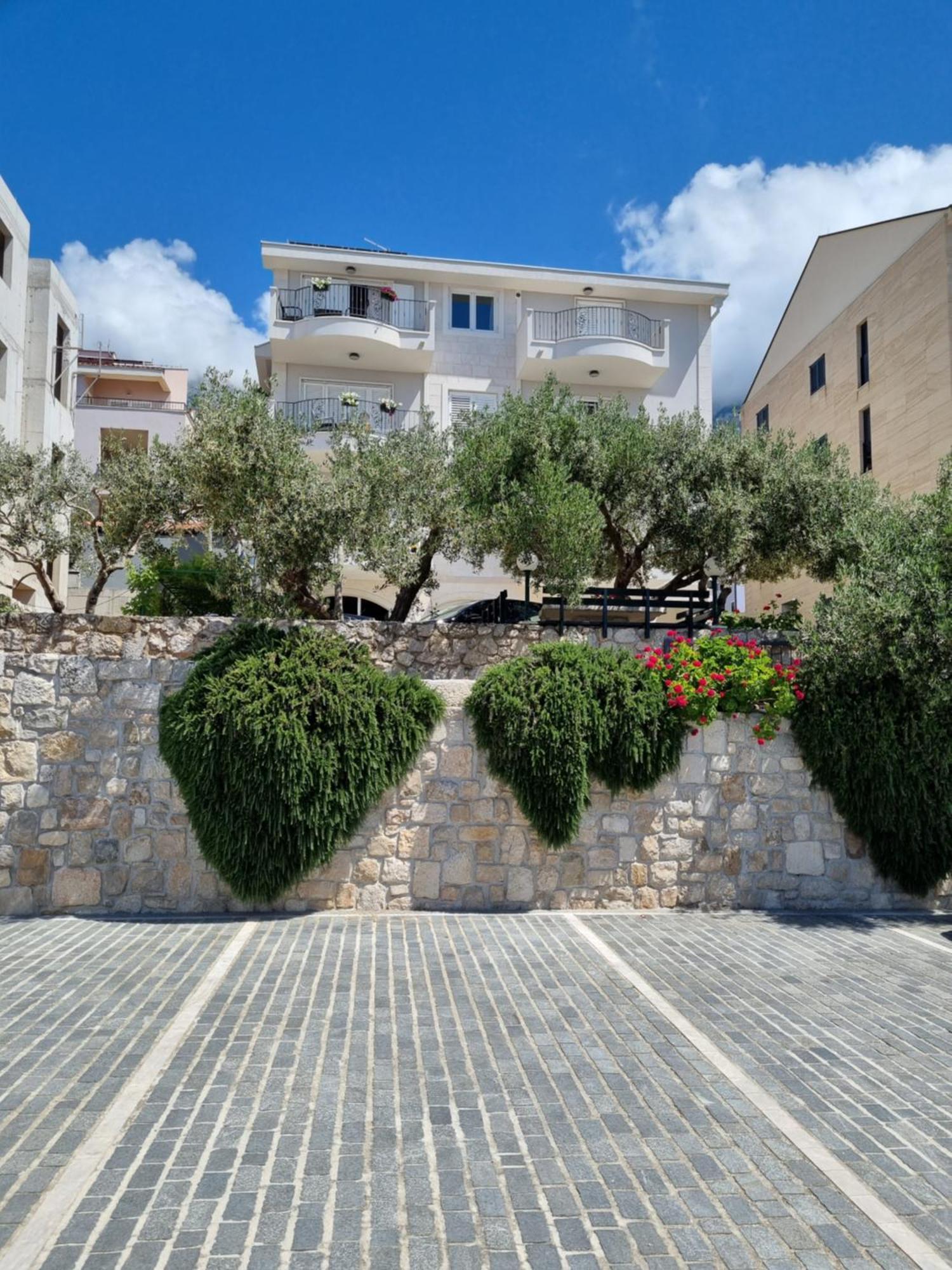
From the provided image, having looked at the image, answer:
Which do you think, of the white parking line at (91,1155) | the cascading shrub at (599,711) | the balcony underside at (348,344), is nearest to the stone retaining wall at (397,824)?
the cascading shrub at (599,711)

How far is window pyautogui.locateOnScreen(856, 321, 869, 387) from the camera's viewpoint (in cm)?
2528

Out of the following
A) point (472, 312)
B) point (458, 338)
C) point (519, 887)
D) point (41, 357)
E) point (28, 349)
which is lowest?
point (519, 887)

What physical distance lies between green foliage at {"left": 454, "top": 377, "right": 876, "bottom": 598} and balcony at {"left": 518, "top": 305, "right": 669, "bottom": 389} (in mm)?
7622

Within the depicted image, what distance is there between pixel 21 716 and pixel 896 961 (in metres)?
9.34

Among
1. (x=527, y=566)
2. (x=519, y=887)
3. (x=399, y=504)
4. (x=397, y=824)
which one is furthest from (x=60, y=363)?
(x=519, y=887)

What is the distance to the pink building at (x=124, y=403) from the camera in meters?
28.7

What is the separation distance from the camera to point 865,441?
25391 mm

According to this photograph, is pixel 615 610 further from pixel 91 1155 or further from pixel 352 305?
pixel 352 305

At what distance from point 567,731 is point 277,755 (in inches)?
127

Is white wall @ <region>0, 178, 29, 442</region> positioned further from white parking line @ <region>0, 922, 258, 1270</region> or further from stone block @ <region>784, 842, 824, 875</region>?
stone block @ <region>784, 842, 824, 875</region>

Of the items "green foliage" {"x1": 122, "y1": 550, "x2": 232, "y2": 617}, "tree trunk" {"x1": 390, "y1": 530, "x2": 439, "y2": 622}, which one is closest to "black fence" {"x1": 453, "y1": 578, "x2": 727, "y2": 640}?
"tree trunk" {"x1": 390, "y1": 530, "x2": 439, "y2": 622}

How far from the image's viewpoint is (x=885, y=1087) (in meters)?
5.18

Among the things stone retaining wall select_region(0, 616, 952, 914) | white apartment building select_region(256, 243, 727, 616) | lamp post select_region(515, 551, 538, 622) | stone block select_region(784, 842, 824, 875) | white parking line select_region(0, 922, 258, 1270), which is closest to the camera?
white parking line select_region(0, 922, 258, 1270)

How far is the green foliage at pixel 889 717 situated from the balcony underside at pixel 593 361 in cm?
1472
